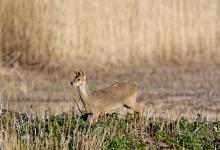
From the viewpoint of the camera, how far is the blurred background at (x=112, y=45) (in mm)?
22000

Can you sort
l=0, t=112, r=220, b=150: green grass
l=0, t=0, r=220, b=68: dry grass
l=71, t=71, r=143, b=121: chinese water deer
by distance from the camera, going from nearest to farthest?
l=0, t=112, r=220, b=150: green grass
l=71, t=71, r=143, b=121: chinese water deer
l=0, t=0, r=220, b=68: dry grass

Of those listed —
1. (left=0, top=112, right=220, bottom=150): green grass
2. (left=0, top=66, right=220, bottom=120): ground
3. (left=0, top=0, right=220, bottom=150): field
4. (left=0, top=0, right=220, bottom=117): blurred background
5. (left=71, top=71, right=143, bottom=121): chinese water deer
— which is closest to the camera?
(left=0, top=112, right=220, bottom=150): green grass

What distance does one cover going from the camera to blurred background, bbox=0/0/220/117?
2200cm

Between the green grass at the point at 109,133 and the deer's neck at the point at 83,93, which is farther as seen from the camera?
the deer's neck at the point at 83,93

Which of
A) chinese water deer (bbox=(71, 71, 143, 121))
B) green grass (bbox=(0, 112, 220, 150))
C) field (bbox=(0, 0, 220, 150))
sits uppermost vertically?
field (bbox=(0, 0, 220, 150))

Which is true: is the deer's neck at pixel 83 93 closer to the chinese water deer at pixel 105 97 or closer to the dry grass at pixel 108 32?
the chinese water deer at pixel 105 97

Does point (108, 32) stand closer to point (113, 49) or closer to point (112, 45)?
point (112, 45)

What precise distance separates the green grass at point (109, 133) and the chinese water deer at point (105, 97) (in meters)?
0.23

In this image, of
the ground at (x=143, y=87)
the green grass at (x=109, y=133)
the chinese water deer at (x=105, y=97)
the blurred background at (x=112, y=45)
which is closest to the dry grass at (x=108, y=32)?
the blurred background at (x=112, y=45)

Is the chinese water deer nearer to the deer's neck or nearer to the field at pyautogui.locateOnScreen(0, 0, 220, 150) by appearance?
the deer's neck

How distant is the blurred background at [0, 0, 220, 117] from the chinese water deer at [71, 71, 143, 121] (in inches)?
280

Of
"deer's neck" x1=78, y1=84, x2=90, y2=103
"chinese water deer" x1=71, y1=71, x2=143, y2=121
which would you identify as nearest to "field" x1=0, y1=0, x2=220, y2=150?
"chinese water deer" x1=71, y1=71, x2=143, y2=121

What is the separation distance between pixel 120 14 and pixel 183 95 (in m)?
6.93

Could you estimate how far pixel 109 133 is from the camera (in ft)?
34.7
